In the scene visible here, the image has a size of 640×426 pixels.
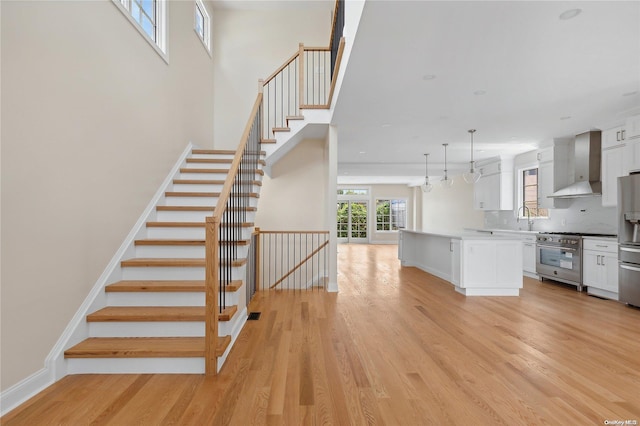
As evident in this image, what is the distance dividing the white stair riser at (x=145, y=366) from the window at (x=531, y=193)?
7.31 metres

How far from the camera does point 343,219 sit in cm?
1460

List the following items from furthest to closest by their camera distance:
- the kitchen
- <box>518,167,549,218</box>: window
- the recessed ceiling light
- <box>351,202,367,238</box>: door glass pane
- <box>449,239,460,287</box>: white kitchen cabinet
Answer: <box>351,202,367,238</box>: door glass pane < <box>518,167,549,218</box>: window < <box>449,239,460,287</box>: white kitchen cabinet < the kitchen < the recessed ceiling light

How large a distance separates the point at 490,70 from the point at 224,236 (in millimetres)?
3002

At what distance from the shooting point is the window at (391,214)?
47.6 ft

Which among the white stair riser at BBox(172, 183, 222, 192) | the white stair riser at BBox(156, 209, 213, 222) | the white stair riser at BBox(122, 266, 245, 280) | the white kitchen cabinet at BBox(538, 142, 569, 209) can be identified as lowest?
the white stair riser at BBox(122, 266, 245, 280)

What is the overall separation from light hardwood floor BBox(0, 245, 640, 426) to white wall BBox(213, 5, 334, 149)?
4259 millimetres

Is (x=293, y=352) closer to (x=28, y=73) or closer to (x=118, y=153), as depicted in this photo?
(x=118, y=153)

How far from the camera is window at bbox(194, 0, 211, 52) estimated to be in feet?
18.4

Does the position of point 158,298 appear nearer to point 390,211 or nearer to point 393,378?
point 393,378

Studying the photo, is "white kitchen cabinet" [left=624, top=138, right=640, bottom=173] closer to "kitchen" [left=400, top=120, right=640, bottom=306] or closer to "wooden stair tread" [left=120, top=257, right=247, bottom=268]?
"kitchen" [left=400, top=120, right=640, bottom=306]

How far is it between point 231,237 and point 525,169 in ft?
22.9

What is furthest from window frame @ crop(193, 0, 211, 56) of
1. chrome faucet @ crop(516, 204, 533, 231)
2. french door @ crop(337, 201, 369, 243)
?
french door @ crop(337, 201, 369, 243)

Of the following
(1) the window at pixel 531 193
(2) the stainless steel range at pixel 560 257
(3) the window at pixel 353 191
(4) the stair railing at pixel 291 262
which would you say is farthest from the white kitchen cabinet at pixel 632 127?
(3) the window at pixel 353 191

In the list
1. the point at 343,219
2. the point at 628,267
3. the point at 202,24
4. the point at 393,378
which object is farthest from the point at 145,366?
the point at 343,219
